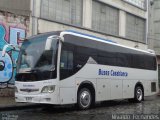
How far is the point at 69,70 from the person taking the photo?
1536 centimetres

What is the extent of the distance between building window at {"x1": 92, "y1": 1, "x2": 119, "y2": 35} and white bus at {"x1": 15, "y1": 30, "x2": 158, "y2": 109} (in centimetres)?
1146

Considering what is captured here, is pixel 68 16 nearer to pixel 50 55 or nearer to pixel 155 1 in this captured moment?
pixel 50 55

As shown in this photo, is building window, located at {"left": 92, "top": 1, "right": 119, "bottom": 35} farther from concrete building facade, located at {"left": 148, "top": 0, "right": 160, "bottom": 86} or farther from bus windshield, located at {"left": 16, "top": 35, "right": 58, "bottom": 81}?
bus windshield, located at {"left": 16, "top": 35, "right": 58, "bottom": 81}

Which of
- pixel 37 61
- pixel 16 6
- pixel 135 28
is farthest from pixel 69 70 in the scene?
pixel 135 28

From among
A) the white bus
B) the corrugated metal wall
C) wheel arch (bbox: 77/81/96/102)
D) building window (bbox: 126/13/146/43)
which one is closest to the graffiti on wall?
the corrugated metal wall

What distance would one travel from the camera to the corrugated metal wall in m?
22.5

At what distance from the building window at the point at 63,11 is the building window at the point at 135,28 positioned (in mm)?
7635

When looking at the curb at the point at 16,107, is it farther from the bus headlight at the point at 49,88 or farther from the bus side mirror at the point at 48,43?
the bus side mirror at the point at 48,43

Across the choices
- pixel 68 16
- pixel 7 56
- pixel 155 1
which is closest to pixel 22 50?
pixel 7 56

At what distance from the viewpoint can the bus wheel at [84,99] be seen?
52.5 feet

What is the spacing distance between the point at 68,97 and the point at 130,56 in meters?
6.42

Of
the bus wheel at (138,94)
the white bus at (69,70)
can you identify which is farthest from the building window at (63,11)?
the bus wheel at (138,94)

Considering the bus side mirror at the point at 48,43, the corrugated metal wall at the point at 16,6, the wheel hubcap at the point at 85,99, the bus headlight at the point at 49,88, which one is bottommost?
the wheel hubcap at the point at 85,99

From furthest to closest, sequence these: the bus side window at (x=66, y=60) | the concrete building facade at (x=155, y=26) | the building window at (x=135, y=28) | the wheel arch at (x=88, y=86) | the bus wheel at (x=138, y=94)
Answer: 1. the concrete building facade at (x=155, y=26)
2. the building window at (x=135, y=28)
3. the bus wheel at (x=138, y=94)
4. the wheel arch at (x=88, y=86)
5. the bus side window at (x=66, y=60)
